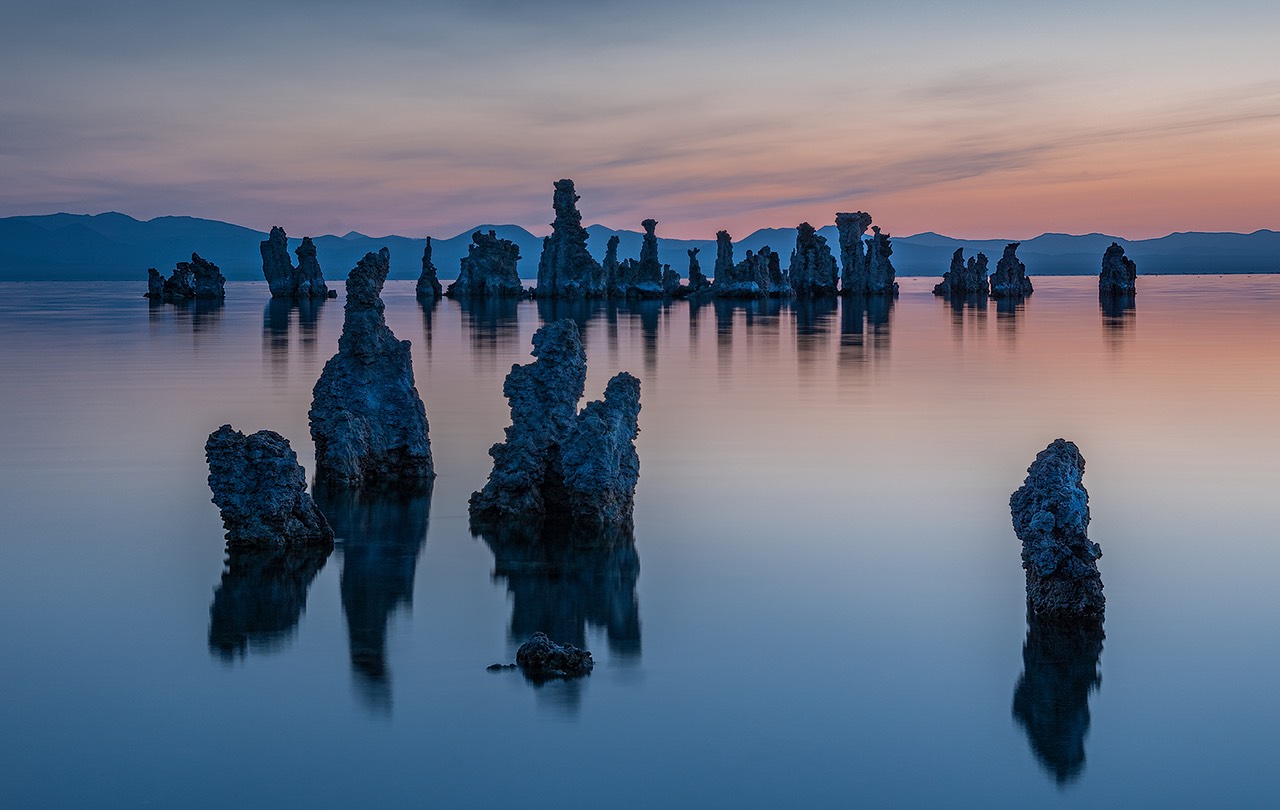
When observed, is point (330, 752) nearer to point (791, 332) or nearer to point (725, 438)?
point (725, 438)

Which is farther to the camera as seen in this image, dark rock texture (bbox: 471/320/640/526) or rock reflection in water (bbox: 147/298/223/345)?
rock reflection in water (bbox: 147/298/223/345)

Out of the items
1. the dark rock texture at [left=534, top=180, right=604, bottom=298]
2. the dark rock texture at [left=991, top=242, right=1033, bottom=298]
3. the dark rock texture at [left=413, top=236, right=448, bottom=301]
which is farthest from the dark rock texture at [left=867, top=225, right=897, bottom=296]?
the dark rock texture at [left=413, top=236, right=448, bottom=301]

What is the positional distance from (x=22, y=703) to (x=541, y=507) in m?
6.66

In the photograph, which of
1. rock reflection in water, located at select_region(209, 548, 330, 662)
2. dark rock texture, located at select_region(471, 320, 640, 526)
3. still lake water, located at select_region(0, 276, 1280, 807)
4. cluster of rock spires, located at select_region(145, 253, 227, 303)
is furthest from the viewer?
cluster of rock spires, located at select_region(145, 253, 227, 303)

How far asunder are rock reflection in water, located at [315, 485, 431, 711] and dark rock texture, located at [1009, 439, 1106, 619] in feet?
18.1

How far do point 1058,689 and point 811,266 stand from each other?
108m

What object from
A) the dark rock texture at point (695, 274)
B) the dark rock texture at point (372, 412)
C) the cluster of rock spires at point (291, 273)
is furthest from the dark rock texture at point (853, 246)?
the dark rock texture at point (372, 412)

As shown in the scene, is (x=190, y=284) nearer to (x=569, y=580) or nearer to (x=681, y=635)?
(x=569, y=580)

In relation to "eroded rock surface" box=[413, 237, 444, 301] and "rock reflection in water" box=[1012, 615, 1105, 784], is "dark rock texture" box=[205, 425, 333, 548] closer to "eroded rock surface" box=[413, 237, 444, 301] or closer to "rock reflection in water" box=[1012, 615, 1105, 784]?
"rock reflection in water" box=[1012, 615, 1105, 784]

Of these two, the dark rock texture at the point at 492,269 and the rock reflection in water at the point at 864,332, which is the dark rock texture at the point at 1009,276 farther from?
the dark rock texture at the point at 492,269

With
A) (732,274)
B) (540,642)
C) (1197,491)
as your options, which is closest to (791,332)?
(1197,491)

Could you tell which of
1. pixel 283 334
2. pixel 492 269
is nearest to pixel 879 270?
pixel 492 269

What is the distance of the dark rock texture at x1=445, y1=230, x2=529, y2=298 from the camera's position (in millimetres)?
113688

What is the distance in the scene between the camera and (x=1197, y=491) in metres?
16.0
